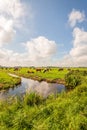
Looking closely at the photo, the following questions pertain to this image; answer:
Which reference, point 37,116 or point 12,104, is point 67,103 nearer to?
point 37,116

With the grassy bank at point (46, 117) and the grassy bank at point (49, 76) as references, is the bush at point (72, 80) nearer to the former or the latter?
the grassy bank at point (49, 76)

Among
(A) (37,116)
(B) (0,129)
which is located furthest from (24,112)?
(B) (0,129)

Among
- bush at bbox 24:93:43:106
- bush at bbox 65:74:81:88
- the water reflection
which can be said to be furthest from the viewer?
bush at bbox 65:74:81:88

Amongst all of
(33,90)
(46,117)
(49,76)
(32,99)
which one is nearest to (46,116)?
(46,117)

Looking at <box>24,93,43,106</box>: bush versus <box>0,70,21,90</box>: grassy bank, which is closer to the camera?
<box>24,93,43,106</box>: bush

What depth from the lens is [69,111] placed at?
541 inches

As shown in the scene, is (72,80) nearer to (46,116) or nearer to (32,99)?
(32,99)

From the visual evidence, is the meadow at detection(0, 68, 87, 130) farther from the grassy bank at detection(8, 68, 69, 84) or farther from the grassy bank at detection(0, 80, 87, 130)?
the grassy bank at detection(8, 68, 69, 84)

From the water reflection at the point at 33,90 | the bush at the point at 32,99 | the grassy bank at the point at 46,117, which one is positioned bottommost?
the water reflection at the point at 33,90

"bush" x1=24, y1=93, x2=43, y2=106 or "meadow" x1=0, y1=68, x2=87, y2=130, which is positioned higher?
"bush" x1=24, y1=93, x2=43, y2=106

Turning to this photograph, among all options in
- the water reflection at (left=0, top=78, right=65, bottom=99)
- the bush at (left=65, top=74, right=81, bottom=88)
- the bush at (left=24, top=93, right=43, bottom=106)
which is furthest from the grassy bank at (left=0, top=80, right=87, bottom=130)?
the bush at (left=65, top=74, right=81, bottom=88)

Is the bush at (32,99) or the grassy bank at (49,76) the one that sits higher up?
the bush at (32,99)

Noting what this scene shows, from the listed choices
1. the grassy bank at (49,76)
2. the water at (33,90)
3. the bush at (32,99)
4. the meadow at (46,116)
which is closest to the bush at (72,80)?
the water at (33,90)

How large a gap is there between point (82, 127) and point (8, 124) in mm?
5202
